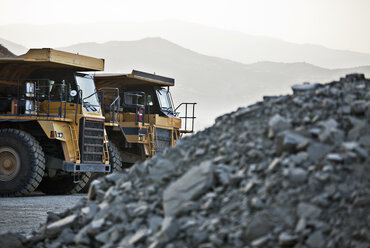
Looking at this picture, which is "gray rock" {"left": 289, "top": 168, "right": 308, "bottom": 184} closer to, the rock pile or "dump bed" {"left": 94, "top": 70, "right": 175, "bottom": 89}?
the rock pile

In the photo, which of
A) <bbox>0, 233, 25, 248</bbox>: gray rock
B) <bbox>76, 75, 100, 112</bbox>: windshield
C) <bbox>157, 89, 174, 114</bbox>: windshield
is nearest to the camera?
<bbox>0, 233, 25, 248</bbox>: gray rock

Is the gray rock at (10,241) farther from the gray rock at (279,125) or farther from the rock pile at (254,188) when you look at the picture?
the gray rock at (279,125)

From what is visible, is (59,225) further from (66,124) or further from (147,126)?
(147,126)

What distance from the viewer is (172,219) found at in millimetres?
5082

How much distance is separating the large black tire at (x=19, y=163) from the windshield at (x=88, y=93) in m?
1.70

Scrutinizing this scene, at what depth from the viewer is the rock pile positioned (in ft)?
15.6

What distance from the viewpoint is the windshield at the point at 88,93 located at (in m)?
15.4

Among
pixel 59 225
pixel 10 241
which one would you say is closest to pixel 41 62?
pixel 10 241

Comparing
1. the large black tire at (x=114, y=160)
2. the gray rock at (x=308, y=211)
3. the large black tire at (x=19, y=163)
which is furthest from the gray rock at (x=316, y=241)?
the large black tire at (x=114, y=160)

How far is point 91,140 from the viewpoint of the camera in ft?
50.0

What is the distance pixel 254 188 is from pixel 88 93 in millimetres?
11029

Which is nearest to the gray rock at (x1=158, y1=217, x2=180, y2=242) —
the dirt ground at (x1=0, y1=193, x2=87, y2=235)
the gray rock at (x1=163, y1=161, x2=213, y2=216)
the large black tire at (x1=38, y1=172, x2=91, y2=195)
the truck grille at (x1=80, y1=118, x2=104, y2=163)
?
the gray rock at (x1=163, y1=161, x2=213, y2=216)

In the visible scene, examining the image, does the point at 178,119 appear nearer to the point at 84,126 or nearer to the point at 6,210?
the point at 84,126

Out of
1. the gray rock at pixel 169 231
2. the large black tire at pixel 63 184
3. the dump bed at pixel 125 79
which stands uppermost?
the dump bed at pixel 125 79
